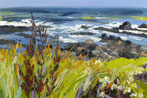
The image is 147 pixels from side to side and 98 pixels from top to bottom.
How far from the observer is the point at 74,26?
3.34 m

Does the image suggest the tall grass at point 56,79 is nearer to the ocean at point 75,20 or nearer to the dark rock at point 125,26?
the ocean at point 75,20

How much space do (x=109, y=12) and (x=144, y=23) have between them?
0.76 m

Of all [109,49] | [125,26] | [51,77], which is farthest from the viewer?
[125,26]

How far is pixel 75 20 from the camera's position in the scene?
3396 mm

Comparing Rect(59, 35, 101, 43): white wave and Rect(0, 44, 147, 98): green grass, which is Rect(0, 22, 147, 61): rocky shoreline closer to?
Rect(59, 35, 101, 43): white wave

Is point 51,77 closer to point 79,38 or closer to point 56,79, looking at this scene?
point 56,79

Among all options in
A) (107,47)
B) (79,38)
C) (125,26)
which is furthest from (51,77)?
(125,26)

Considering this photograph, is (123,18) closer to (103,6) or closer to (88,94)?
(103,6)

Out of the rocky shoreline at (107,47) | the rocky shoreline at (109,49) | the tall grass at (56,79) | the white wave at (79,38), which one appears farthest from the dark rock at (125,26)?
the tall grass at (56,79)

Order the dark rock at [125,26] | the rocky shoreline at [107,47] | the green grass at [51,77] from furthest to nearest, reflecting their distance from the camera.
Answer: the dark rock at [125,26]
the rocky shoreline at [107,47]
the green grass at [51,77]

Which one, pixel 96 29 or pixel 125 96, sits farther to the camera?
pixel 96 29

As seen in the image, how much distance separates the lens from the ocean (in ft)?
10.6

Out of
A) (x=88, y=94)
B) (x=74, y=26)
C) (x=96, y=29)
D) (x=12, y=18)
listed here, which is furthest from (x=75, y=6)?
(x=88, y=94)

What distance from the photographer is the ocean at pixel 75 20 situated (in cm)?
322
